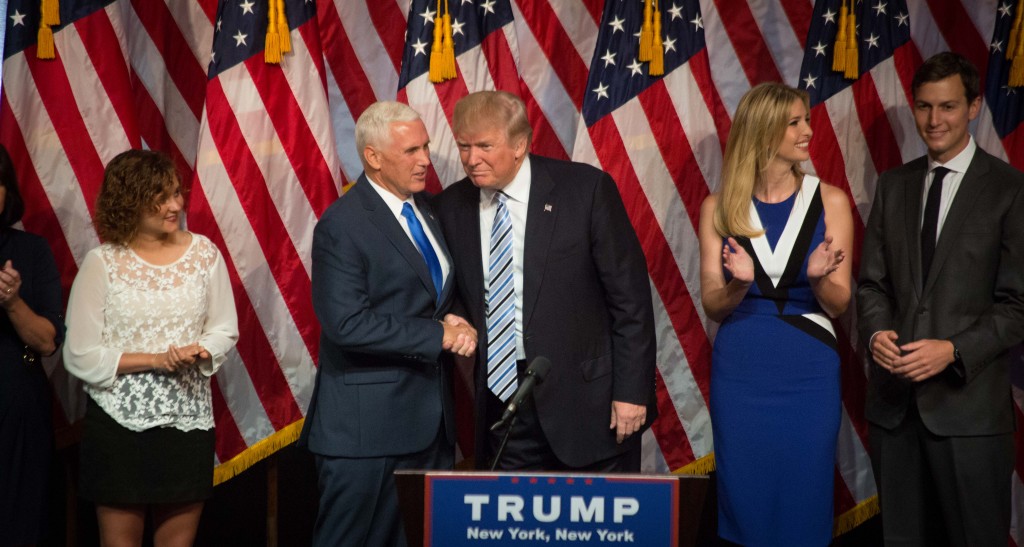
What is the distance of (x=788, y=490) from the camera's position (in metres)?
3.48

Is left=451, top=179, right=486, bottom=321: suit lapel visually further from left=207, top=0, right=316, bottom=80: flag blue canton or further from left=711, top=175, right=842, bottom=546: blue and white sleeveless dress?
left=207, top=0, right=316, bottom=80: flag blue canton

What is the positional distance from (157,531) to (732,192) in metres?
2.25

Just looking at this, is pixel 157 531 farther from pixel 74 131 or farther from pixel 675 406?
pixel 675 406

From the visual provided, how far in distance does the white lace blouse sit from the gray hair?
2.32ft

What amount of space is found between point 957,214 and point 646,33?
133 cm

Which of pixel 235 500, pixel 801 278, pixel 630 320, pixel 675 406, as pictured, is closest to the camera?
pixel 630 320

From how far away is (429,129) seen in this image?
4141 millimetres

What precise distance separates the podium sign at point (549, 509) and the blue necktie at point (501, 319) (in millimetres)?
1112

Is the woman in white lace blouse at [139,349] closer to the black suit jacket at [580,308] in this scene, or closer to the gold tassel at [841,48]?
the black suit jacket at [580,308]

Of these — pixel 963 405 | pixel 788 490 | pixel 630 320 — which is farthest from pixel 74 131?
pixel 963 405

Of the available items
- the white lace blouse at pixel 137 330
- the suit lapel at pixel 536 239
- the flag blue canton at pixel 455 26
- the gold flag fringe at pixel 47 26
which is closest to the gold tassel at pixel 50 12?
the gold flag fringe at pixel 47 26

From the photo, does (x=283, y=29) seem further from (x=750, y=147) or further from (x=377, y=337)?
(x=750, y=147)

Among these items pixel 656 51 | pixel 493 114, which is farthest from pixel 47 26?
pixel 656 51

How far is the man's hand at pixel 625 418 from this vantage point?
3.27 m
